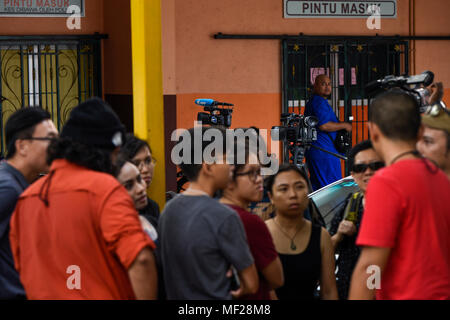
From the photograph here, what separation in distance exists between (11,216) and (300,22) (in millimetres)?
7509

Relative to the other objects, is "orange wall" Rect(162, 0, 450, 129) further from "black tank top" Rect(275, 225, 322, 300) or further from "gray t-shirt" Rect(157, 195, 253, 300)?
"gray t-shirt" Rect(157, 195, 253, 300)

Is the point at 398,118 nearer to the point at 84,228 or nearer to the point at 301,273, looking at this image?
the point at 301,273

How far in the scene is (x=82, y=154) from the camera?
3057mm

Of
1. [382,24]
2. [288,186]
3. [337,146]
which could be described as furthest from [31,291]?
[382,24]

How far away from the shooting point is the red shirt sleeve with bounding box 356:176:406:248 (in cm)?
286

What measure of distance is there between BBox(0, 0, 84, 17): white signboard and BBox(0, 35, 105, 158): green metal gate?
0.96ft

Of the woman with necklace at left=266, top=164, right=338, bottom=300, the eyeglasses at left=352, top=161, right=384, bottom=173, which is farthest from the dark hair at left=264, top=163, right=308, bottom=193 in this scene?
the eyeglasses at left=352, top=161, right=384, bottom=173

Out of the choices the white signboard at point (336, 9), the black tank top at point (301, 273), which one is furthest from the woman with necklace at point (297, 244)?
the white signboard at point (336, 9)

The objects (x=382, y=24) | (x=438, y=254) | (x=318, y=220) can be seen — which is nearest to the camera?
(x=438, y=254)

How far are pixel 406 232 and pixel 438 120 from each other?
0.94 metres

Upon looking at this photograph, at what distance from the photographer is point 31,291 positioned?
10.0ft

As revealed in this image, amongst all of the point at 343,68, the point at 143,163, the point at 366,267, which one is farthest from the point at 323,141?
the point at 366,267

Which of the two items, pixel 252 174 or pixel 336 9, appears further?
pixel 336 9

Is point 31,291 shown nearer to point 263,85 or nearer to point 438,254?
point 438,254
